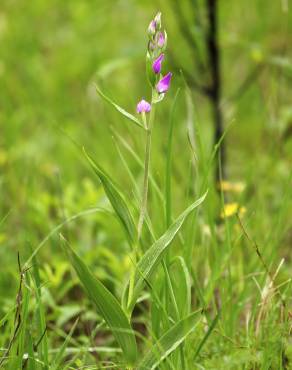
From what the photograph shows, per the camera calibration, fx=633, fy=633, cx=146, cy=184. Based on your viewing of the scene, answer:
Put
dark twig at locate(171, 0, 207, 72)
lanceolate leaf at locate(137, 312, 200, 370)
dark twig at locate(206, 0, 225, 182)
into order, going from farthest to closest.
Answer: dark twig at locate(171, 0, 207, 72) → dark twig at locate(206, 0, 225, 182) → lanceolate leaf at locate(137, 312, 200, 370)

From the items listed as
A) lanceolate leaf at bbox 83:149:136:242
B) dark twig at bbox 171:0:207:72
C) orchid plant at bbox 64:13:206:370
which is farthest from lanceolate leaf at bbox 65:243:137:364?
dark twig at bbox 171:0:207:72

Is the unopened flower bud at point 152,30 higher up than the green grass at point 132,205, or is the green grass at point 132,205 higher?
the unopened flower bud at point 152,30

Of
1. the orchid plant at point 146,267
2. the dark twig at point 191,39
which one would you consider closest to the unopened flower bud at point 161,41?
the orchid plant at point 146,267

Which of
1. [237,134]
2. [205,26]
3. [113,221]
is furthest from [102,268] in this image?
[237,134]

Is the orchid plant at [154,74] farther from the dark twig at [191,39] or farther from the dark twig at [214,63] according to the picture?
the dark twig at [191,39]

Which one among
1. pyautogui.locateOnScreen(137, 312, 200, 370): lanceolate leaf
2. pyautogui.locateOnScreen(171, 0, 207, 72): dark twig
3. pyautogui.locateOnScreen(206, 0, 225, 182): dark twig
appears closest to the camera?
pyautogui.locateOnScreen(137, 312, 200, 370): lanceolate leaf

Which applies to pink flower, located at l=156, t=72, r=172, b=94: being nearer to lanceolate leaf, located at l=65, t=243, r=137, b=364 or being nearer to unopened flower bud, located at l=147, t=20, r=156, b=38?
unopened flower bud, located at l=147, t=20, r=156, b=38

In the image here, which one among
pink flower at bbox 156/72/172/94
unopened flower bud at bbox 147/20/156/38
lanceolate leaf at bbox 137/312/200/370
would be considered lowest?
lanceolate leaf at bbox 137/312/200/370

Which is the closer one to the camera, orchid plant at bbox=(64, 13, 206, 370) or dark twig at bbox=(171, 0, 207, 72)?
orchid plant at bbox=(64, 13, 206, 370)

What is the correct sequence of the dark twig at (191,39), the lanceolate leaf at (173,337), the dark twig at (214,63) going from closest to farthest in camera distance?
the lanceolate leaf at (173,337) < the dark twig at (214,63) < the dark twig at (191,39)
